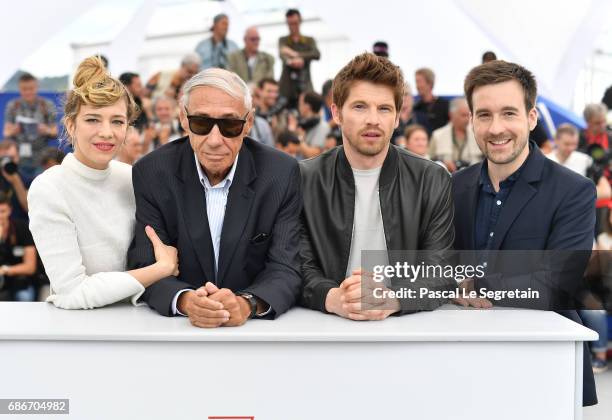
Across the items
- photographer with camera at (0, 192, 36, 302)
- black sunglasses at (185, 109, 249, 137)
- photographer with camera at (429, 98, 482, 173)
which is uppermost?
photographer with camera at (429, 98, 482, 173)

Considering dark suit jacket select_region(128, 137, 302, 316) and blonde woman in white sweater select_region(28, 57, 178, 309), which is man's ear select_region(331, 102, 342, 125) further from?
blonde woman in white sweater select_region(28, 57, 178, 309)

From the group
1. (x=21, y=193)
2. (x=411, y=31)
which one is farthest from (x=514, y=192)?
(x=411, y=31)

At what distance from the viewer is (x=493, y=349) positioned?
193 cm

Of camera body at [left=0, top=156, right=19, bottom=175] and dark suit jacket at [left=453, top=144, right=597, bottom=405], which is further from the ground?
camera body at [left=0, top=156, right=19, bottom=175]

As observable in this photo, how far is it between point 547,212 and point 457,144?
3463 millimetres

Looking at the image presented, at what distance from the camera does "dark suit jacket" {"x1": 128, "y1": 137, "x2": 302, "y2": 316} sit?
2293 millimetres

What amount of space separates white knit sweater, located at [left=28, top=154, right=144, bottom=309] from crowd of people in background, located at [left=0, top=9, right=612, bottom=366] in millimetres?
3102

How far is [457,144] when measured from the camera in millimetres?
5805

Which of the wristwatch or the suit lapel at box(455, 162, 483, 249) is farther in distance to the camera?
the suit lapel at box(455, 162, 483, 249)

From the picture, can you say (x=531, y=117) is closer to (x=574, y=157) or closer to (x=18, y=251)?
(x=574, y=157)

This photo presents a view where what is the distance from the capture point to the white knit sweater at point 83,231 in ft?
7.22

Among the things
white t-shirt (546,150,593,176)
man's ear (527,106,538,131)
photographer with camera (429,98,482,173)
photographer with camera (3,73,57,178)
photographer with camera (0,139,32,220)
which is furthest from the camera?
photographer with camera (3,73,57,178)

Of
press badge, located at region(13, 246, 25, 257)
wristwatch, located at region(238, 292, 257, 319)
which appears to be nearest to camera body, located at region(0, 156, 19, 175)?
press badge, located at region(13, 246, 25, 257)

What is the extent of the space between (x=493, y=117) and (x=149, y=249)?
4.02 feet
